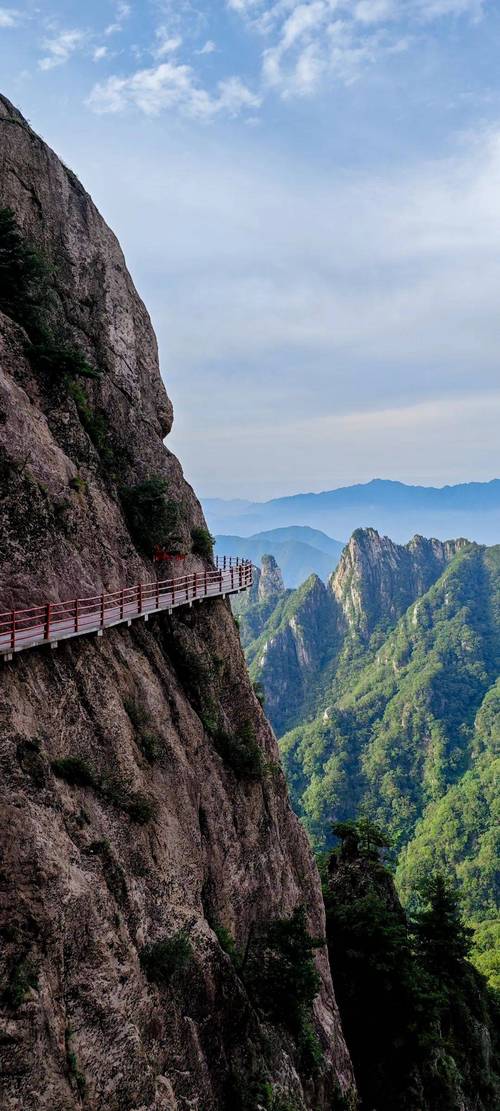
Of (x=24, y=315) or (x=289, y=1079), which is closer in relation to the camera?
(x=289, y=1079)

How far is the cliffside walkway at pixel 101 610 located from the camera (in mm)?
17016

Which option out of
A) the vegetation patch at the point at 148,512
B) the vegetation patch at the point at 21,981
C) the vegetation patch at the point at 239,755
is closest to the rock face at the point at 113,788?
the vegetation patch at the point at 21,981

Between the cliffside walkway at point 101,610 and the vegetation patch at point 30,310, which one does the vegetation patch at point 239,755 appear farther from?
the vegetation patch at point 30,310

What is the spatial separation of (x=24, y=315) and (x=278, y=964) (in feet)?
88.4

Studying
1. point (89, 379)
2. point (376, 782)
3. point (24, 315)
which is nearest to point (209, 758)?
point (89, 379)

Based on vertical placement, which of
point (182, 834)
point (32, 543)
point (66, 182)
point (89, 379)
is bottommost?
point (182, 834)

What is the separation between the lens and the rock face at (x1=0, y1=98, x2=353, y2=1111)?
46.2 feet

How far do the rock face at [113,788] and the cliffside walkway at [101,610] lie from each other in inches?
23.5

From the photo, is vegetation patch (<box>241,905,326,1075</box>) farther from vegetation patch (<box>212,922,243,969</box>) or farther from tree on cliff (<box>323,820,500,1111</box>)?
tree on cliff (<box>323,820,500,1111</box>)

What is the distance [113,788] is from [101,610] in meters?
5.34

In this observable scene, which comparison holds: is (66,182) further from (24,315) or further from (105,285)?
(24,315)

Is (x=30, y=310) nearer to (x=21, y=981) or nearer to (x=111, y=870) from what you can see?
(x=111, y=870)

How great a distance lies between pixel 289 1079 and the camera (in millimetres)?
21219

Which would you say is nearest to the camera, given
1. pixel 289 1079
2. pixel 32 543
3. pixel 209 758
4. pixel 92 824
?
pixel 92 824
